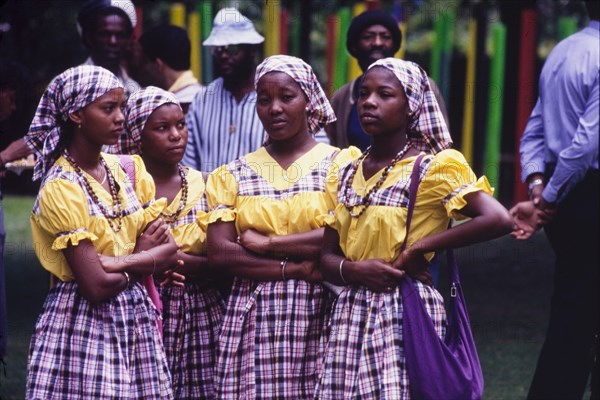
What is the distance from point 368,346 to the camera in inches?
173

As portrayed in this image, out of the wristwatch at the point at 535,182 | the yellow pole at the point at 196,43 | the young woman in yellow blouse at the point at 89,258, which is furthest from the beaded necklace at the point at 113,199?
the yellow pole at the point at 196,43

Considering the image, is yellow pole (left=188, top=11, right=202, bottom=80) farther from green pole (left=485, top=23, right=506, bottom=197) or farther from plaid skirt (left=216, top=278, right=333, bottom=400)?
plaid skirt (left=216, top=278, right=333, bottom=400)

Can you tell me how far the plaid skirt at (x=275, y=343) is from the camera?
482cm

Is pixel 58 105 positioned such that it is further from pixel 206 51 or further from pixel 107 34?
pixel 206 51

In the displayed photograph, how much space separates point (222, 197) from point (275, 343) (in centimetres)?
72

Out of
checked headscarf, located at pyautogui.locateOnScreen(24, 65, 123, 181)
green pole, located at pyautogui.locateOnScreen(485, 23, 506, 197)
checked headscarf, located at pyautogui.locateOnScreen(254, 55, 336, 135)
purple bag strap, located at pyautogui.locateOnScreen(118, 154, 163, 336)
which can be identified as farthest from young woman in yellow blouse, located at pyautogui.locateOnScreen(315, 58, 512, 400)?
green pole, located at pyautogui.locateOnScreen(485, 23, 506, 197)

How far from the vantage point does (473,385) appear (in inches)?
165

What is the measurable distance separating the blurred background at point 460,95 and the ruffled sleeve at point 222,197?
217 centimetres

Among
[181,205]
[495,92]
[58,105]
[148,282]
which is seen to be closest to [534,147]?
[181,205]

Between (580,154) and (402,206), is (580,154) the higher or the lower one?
the higher one

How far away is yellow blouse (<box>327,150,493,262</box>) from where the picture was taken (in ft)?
14.0

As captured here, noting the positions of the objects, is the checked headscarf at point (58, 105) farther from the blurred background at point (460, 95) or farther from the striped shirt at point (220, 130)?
the blurred background at point (460, 95)

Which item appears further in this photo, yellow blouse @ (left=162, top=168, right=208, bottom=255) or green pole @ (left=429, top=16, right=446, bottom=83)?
green pole @ (left=429, top=16, right=446, bottom=83)

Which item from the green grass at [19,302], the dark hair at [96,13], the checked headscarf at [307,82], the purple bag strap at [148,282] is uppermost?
the dark hair at [96,13]
